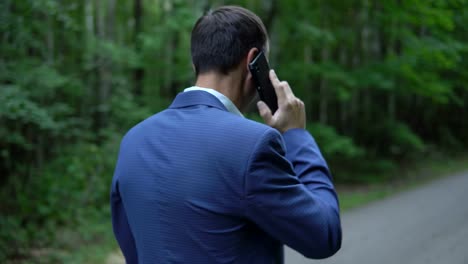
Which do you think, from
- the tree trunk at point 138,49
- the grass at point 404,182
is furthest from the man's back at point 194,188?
the tree trunk at point 138,49

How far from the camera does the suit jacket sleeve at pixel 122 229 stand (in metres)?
1.70

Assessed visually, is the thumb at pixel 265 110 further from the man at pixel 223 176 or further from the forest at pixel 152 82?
the forest at pixel 152 82

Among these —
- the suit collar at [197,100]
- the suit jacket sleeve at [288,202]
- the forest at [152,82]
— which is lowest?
the forest at [152,82]

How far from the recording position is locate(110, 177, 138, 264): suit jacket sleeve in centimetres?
170

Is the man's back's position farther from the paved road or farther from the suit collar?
the paved road

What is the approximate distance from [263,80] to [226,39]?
0.19m

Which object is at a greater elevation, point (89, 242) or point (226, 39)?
point (226, 39)

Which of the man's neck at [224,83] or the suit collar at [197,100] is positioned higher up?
the man's neck at [224,83]

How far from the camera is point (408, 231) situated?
7.79 m

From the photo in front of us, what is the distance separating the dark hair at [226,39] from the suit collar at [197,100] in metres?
0.10

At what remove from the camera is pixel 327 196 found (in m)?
1.50

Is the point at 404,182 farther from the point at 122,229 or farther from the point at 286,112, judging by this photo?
the point at 122,229

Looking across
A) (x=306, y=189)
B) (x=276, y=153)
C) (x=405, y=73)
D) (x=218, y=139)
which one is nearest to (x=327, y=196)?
(x=306, y=189)

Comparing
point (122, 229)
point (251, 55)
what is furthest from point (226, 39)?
point (122, 229)
